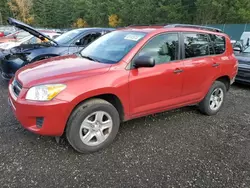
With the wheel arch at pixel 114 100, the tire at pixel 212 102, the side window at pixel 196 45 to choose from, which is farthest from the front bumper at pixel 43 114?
the tire at pixel 212 102

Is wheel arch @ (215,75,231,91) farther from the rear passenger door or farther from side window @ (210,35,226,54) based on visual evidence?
side window @ (210,35,226,54)

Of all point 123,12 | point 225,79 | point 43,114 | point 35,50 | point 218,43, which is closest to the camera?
point 43,114

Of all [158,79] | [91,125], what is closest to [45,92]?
[91,125]

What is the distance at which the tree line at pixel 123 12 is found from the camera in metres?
29.9

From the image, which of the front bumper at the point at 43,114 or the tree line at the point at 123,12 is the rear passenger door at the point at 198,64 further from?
the tree line at the point at 123,12

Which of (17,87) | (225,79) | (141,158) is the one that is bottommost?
(141,158)

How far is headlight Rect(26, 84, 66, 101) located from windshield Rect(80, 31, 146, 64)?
847mm

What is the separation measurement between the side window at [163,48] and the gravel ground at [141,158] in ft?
3.91

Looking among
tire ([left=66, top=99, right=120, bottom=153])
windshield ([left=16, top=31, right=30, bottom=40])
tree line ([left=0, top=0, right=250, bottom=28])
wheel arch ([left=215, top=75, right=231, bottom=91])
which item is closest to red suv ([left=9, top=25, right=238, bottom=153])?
tire ([left=66, top=99, right=120, bottom=153])

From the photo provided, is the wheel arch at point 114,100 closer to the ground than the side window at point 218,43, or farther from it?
closer to the ground

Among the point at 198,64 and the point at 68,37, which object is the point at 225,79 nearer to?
the point at 198,64

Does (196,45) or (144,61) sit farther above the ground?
(196,45)

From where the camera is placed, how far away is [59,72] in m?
2.74

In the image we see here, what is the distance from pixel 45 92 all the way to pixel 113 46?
1.38 m
